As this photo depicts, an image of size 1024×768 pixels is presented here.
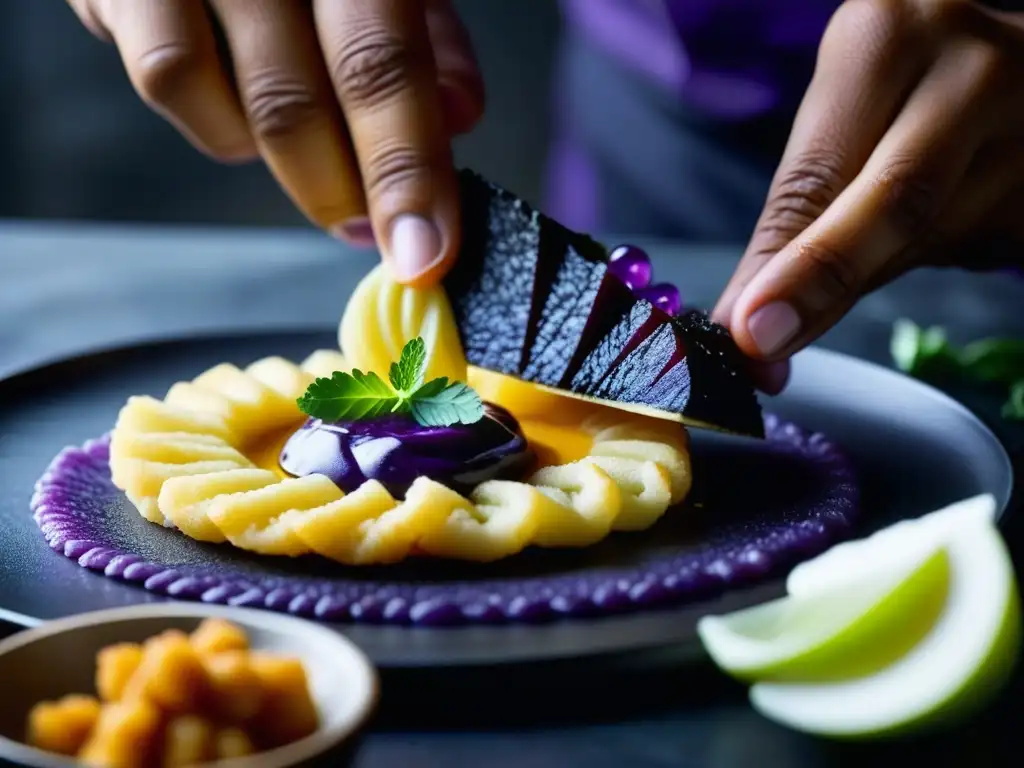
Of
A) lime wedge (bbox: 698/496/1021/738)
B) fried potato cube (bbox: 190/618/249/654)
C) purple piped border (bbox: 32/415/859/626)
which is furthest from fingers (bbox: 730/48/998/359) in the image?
fried potato cube (bbox: 190/618/249/654)

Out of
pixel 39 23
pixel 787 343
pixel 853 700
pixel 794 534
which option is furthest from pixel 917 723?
pixel 39 23

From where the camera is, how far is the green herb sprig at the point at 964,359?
3588 mm

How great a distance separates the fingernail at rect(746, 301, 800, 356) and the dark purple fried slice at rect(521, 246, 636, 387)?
0.78 feet

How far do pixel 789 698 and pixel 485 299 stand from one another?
1.30 metres

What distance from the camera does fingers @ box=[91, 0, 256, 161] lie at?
116 inches

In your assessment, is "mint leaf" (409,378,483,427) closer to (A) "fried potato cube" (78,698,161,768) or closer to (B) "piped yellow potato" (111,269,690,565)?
(B) "piped yellow potato" (111,269,690,565)

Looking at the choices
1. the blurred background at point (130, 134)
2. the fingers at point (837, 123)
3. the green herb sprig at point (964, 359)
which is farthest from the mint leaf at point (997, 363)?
the blurred background at point (130, 134)

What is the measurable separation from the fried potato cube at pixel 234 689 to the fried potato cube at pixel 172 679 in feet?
0.04

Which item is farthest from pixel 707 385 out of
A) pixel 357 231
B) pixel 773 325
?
pixel 357 231

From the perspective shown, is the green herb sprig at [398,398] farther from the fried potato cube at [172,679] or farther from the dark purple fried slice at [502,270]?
the fried potato cube at [172,679]

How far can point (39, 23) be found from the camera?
7.36 metres

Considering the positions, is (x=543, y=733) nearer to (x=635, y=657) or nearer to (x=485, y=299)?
(x=635, y=657)

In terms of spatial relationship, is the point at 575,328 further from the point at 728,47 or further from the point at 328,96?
the point at 728,47

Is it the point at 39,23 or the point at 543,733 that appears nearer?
the point at 543,733
